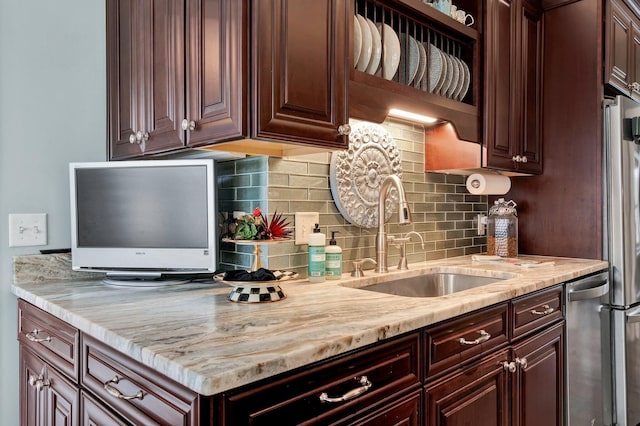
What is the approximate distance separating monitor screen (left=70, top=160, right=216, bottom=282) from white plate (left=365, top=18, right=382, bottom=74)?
2.47ft

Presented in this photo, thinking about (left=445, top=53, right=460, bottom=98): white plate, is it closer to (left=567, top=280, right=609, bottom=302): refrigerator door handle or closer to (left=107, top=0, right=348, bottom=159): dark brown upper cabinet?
Result: (left=107, top=0, right=348, bottom=159): dark brown upper cabinet

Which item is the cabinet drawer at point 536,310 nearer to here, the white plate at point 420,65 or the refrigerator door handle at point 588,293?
the refrigerator door handle at point 588,293

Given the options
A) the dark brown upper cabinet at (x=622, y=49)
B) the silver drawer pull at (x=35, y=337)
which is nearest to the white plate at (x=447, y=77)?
the dark brown upper cabinet at (x=622, y=49)

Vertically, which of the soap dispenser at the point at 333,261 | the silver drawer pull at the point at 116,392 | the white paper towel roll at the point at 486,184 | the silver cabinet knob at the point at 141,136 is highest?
the silver cabinet knob at the point at 141,136

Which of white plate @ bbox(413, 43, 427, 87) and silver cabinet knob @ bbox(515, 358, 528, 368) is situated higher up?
white plate @ bbox(413, 43, 427, 87)

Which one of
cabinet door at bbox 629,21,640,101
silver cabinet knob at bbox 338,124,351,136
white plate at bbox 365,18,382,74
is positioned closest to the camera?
silver cabinet knob at bbox 338,124,351,136

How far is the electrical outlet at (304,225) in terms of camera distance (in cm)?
184

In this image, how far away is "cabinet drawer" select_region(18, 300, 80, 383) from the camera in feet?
4.30

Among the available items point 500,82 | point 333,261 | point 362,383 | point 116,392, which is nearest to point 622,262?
point 500,82

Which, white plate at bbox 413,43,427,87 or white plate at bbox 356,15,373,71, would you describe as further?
white plate at bbox 413,43,427,87

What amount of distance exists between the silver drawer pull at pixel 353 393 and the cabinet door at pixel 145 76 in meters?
1.00

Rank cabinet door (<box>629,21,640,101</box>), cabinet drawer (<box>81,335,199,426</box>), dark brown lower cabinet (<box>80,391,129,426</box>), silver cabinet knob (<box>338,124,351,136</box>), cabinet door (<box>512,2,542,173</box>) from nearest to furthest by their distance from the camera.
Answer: cabinet drawer (<box>81,335,199,426</box>) < dark brown lower cabinet (<box>80,391,129,426</box>) < silver cabinet knob (<box>338,124,351,136</box>) < cabinet door (<box>512,2,542,173</box>) < cabinet door (<box>629,21,640,101</box>)

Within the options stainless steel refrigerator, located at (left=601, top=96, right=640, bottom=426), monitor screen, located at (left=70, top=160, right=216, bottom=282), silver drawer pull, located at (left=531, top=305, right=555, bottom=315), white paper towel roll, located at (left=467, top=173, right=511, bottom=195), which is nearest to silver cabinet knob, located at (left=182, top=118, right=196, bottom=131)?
monitor screen, located at (left=70, top=160, right=216, bottom=282)

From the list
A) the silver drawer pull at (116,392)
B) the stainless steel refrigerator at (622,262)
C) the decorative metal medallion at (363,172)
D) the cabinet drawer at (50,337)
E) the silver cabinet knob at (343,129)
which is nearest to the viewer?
the silver drawer pull at (116,392)
